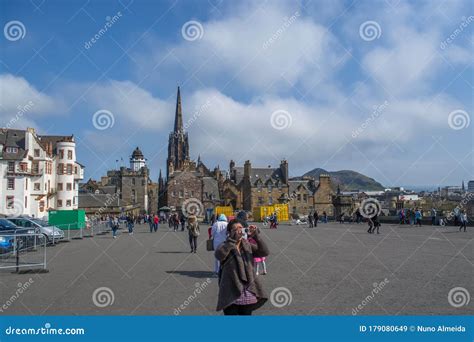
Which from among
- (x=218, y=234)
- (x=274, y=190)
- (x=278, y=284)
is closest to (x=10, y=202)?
(x=218, y=234)

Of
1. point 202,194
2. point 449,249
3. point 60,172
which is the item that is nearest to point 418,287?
point 449,249

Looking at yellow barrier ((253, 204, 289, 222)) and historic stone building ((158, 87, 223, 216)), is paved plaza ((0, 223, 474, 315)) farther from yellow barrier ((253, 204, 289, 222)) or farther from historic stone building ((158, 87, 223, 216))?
historic stone building ((158, 87, 223, 216))

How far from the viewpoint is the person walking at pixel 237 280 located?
636 cm

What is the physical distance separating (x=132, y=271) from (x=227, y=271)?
28.3ft

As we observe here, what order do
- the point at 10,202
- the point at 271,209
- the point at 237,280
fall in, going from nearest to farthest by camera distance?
the point at 237,280
the point at 10,202
the point at 271,209

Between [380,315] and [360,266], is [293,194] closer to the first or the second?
[360,266]

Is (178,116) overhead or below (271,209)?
overhead

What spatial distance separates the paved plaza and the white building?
3578 cm

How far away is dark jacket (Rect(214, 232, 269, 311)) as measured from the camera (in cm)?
636

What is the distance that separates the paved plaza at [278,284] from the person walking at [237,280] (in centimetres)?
221

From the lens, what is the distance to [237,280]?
636 cm

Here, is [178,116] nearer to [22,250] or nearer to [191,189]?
[191,189]

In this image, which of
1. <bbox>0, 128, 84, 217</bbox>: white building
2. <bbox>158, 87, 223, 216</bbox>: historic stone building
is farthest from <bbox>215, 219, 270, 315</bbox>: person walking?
<bbox>158, 87, 223, 216</bbox>: historic stone building

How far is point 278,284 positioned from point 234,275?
550 cm
